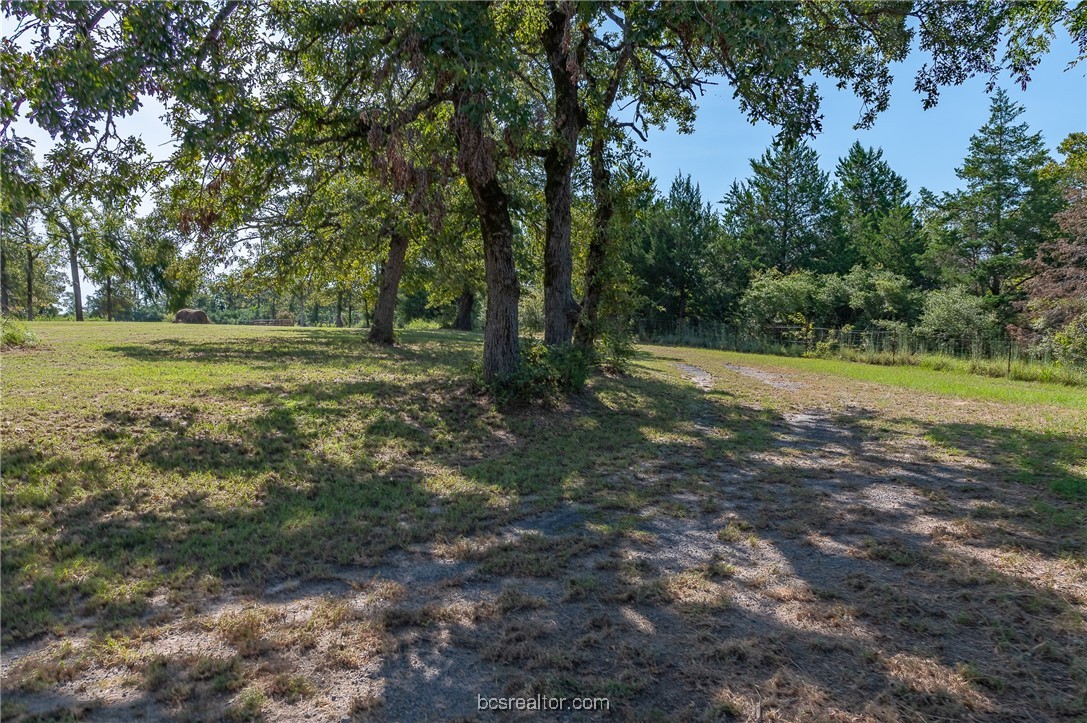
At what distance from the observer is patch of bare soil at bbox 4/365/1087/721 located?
223cm

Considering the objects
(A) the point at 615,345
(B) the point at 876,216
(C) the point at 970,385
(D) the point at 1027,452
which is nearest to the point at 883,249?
(B) the point at 876,216

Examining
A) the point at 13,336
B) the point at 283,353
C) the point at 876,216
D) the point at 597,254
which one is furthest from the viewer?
the point at 876,216

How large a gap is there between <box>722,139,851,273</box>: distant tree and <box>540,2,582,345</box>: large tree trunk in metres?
32.8

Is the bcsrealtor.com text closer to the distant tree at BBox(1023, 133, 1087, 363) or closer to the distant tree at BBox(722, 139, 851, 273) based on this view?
the distant tree at BBox(1023, 133, 1087, 363)

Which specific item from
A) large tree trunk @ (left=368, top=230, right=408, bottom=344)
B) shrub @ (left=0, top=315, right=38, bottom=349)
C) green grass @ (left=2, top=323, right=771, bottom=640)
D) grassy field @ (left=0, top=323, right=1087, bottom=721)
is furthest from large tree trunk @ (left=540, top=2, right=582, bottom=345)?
shrub @ (left=0, top=315, right=38, bottom=349)

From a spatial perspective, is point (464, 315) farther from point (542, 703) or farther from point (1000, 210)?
point (542, 703)

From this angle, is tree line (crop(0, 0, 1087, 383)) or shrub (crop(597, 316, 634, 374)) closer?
tree line (crop(0, 0, 1087, 383))

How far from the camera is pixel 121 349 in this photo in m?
12.6

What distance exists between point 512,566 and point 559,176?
824 centimetres

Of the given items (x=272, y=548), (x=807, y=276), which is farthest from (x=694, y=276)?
A: (x=272, y=548)

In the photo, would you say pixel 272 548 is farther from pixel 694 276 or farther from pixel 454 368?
pixel 694 276

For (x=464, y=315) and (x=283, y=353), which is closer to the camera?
(x=283, y=353)

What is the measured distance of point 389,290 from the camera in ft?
57.4

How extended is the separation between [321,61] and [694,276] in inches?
1273
